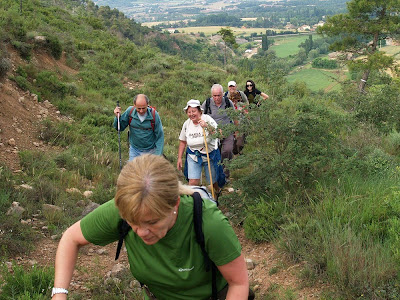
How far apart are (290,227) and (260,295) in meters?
0.74

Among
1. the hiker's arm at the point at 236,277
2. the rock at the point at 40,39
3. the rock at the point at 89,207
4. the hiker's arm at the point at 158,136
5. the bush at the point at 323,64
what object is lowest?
the bush at the point at 323,64

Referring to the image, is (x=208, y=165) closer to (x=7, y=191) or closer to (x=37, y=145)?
(x=7, y=191)

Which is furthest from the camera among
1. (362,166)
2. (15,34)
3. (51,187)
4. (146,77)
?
(146,77)

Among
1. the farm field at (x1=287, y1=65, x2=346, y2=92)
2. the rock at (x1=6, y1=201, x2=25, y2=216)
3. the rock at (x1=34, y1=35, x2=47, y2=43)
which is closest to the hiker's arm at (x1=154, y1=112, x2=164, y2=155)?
the rock at (x1=6, y1=201, x2=25, y2=216)

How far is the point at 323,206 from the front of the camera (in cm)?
429

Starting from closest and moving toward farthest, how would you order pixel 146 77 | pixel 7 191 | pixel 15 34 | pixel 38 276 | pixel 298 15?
pixel 38 276, pixel 7 191, pixel 15 34, pixel 146 77, pixel 298 15

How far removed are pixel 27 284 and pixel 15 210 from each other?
1.90 metres

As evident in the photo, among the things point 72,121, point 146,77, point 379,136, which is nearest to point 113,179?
point 72,121

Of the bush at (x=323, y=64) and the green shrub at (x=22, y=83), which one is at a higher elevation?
the green shrub at (x=22, y=83)

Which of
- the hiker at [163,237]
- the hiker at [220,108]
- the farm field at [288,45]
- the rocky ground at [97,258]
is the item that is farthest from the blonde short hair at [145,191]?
the farm field at [288,45]

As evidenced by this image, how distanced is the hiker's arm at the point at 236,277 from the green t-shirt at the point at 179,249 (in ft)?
0.14

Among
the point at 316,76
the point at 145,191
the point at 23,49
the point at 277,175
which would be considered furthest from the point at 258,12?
the point at 145,191

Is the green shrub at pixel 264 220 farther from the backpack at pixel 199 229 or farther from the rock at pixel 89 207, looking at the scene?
the backpack at pixel 199 229

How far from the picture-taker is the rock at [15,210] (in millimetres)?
5180
